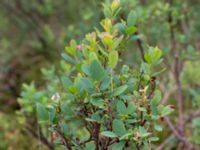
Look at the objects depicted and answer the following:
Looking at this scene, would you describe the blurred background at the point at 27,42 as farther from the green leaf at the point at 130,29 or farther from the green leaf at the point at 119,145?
the green leaf at the point at 119,145

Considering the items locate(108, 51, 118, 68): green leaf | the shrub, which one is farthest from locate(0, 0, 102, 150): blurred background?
locate(108, 51, 118, 68): green leaf

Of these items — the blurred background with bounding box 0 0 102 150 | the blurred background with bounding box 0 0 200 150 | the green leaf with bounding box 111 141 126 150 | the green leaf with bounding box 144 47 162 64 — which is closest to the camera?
the green leaf with bounding box 111 141 126 150

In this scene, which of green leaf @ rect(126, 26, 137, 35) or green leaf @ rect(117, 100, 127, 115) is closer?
green leaf @ rect(117, 100, 127, 115)

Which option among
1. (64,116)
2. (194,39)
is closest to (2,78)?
(194,39)

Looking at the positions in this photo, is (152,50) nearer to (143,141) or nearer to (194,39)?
(143,141)

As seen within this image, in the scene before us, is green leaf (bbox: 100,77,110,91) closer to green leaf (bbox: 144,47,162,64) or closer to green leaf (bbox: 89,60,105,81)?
green leaf (bbox: 89,60,105,81)

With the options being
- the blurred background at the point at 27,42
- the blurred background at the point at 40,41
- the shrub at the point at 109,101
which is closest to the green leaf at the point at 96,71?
the shrub at the point at 109,101

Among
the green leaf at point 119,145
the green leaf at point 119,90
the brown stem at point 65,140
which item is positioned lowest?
the green leaf at point 119,145
